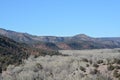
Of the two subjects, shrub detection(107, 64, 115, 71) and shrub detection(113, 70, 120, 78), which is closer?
shrub detection(113, 70, 120, 78)

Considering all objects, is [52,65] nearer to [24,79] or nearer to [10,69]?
[10,69]

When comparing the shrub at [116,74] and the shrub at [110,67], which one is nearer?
the shrub at [116,74]

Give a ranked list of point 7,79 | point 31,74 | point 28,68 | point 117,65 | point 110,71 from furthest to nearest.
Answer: point 28,68
point 117,65
point 110,71
point 31,74
point 7,79

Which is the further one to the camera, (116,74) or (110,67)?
(110,67)

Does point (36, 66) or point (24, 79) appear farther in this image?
point (36, 66)

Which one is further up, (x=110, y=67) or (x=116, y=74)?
(x=110, y=67)

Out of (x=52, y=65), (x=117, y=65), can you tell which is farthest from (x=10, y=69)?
(x=117, y=65)

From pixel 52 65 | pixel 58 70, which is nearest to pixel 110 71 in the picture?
pixel 58 70

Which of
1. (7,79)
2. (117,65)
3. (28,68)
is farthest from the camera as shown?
(28,68)

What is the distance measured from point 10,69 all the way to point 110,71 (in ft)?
59.8

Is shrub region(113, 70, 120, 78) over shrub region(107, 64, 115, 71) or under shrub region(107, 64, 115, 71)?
under

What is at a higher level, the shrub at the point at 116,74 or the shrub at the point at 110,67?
the shrub at the point at 110,67

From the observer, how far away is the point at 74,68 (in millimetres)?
65438

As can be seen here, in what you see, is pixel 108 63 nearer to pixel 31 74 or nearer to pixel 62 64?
pixel 62 64
